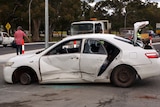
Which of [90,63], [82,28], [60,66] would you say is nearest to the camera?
[90,63]

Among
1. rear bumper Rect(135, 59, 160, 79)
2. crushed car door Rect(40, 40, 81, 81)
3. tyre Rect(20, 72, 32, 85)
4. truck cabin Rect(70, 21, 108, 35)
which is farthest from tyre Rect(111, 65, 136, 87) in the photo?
truck cabin Rect(70, 21, 108, 35)

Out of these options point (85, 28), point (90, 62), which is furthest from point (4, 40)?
point (90, 62)

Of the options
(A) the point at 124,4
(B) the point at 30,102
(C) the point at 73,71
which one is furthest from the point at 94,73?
(A) the point at 124,4

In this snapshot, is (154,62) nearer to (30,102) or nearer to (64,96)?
(64,96)

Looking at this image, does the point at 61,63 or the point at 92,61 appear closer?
the point at 92,61

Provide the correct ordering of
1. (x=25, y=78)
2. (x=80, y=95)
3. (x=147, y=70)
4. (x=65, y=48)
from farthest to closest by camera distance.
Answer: (x=25, y=78)
(x=65, y=48)
(x=147, y=70)
(x=80, y=95)

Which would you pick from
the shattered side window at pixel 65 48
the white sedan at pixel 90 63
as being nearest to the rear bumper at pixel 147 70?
the white sedan at pixel 90 63

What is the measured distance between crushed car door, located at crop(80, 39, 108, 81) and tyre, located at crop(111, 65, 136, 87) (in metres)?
0.45

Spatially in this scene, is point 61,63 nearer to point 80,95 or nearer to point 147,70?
point 80,95

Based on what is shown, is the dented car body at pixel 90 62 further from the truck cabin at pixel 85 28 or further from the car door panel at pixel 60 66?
the truck cabin at pixel 85 28

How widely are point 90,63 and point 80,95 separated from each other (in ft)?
4.18

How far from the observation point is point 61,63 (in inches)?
362

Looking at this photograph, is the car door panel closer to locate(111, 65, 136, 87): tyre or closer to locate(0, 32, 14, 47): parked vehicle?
locate(111, 65, 136, 87): tyre

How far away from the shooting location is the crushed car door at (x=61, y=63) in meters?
9.11
